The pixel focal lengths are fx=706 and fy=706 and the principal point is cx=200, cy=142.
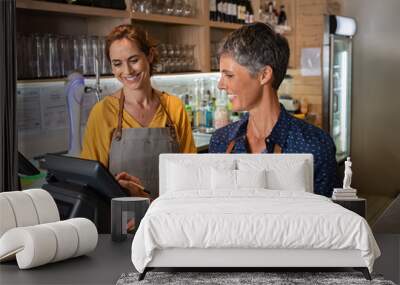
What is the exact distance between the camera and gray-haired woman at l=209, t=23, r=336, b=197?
312 cm

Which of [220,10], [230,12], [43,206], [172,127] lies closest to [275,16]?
[230,12]

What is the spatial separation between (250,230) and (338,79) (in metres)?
6.41

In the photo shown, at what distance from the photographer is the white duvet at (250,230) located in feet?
6.01

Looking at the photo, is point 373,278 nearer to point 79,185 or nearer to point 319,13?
point 79,185

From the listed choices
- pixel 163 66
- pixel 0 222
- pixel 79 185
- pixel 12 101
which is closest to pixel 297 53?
pixel 163 66

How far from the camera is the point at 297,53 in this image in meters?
7.75

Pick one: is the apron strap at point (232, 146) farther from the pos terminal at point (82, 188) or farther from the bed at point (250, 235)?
the bed at point (250, 235)

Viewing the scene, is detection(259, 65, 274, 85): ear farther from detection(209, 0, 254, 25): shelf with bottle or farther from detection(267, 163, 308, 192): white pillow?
detection(209, 0, 254, 25): shelf with bottle

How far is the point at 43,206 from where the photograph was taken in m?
2.26

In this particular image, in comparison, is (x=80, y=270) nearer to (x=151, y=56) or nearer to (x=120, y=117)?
(x=120, y=117)

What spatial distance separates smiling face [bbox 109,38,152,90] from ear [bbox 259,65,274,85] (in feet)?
3.63

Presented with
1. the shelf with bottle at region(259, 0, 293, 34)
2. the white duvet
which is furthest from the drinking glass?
the white duvet

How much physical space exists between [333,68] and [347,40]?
0.65 metres

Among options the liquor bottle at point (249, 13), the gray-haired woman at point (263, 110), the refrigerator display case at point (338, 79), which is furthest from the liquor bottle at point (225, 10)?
the gray-haired woman at point (263, 110)
